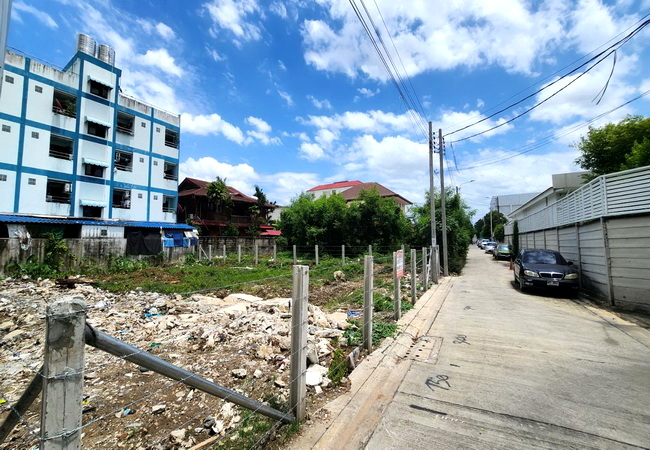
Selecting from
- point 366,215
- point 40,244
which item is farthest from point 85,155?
point 366,215

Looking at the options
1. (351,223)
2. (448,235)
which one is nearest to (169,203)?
(351,223)

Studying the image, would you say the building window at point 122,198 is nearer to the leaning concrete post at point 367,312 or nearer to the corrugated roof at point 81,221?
the corrugated roof at point 81,221

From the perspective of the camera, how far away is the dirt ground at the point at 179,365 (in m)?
2.98

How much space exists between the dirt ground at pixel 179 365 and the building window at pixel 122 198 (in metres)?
17.3

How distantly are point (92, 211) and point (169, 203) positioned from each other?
21.1 ft

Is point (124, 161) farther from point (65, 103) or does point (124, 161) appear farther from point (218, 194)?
point (218, 194)

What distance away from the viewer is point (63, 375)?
4.11 ft

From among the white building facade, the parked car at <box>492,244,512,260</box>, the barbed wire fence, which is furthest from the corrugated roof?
the parked car at <box>492,244,512,260</box>

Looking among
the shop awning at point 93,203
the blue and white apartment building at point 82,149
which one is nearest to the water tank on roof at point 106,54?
the blue and white apartment building at point 82,149

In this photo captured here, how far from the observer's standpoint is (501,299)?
9.59 meters

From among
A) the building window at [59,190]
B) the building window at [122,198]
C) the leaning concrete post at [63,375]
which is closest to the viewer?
the leaning concrete post at [63,375]

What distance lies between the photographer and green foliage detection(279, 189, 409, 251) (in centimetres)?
2314

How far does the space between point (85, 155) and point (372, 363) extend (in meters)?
26.3

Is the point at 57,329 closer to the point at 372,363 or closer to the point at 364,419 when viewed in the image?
the point at 364,419
